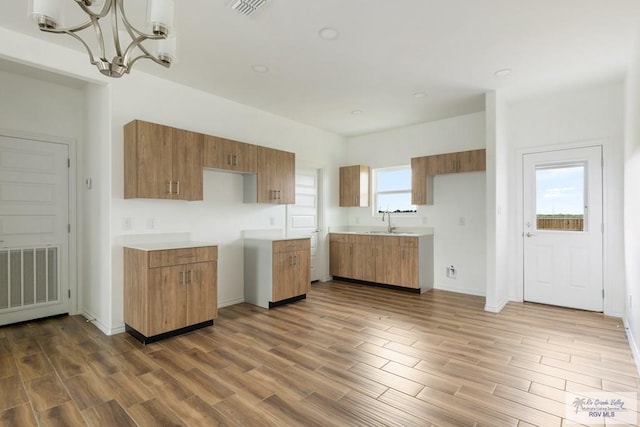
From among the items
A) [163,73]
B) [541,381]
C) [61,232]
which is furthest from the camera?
[61,232]

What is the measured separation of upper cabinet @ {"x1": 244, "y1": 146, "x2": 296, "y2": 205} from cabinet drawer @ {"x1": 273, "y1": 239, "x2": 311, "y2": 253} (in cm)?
63

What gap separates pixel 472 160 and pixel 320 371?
3813mm

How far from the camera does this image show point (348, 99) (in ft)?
14.5

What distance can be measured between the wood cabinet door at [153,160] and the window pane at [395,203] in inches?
154

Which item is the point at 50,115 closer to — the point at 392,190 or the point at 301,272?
the point at 301,272

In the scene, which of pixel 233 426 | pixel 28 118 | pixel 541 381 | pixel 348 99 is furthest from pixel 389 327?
pixel 28 118

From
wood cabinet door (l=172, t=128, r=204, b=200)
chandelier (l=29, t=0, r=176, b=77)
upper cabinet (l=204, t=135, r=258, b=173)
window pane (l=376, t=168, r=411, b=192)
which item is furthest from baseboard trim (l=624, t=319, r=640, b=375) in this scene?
wood cabinet door (l=172, t=128, r=204, b=200)

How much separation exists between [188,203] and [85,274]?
1.59 metres

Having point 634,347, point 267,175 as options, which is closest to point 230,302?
point 267,175

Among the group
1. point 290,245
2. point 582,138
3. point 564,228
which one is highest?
point 582,138

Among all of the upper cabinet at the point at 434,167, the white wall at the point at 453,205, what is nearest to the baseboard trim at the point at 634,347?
the white wall at the point at 453,205

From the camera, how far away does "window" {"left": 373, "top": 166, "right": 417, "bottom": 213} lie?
5875 mm

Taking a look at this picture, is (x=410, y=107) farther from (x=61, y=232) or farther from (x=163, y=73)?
(x=61, y=232)

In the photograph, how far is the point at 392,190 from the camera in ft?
20.1
